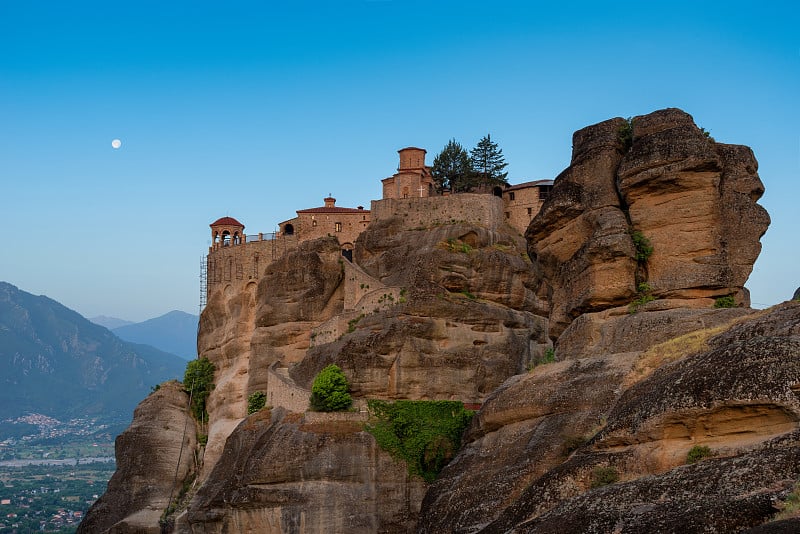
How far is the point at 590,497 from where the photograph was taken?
24.1 m

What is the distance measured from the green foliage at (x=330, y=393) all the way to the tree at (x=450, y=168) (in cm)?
2521

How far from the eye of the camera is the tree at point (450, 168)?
81500 millimetres

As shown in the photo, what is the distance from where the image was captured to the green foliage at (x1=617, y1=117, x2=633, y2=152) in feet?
142

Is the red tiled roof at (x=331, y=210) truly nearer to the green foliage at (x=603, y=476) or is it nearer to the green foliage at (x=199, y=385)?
the green foliage at (x=199, y=385)

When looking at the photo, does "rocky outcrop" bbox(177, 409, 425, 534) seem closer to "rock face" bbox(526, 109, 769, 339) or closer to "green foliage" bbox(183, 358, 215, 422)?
"green foliage" bbox(183, 358, 215, 422)

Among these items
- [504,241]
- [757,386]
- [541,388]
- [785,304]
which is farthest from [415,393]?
[757,386]

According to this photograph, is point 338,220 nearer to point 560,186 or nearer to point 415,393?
point 415,393

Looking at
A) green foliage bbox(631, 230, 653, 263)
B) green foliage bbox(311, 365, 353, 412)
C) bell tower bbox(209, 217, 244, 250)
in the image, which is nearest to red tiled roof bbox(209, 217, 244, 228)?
bell tower bbox(209, 217, 244, 250)

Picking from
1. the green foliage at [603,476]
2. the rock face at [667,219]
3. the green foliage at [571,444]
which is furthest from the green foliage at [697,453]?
the rock face at [667,219]

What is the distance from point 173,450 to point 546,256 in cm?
3811

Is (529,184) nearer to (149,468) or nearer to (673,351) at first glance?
(149,468)

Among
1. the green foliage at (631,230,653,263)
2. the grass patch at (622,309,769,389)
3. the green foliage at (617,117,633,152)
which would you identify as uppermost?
the green foliage at (617,117,633,152)

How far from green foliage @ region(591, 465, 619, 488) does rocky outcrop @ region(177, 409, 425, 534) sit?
30816 mm

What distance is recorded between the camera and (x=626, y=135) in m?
43.3
